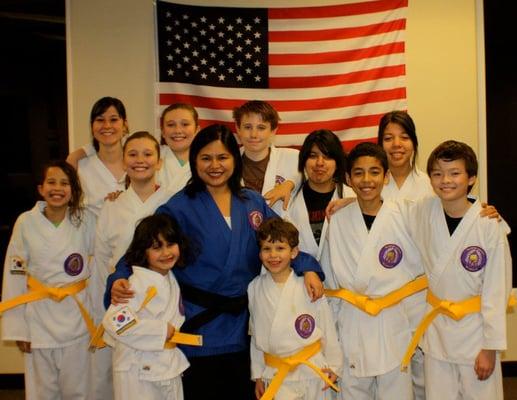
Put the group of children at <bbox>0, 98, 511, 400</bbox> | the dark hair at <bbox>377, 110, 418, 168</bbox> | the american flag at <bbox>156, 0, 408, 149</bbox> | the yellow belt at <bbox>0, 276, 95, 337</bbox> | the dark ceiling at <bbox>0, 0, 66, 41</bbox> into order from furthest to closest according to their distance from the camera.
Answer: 1. the dark ceiling at <bbox>0, 0, 66, 41</bbox>
2. the american flag at <bbox>156, 0, 408, 149</bbox>
3. the dark hair at <bbox>377, 110, 418, 168</bbox>
4. the yellow belt at <bbox>0, 276, 95, 337</bbox>
5. the group of children at <bbox>0, 98, 511, 400</bbox>

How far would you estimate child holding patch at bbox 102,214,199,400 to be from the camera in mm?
2379

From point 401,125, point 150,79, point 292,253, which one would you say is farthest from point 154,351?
point 150,79

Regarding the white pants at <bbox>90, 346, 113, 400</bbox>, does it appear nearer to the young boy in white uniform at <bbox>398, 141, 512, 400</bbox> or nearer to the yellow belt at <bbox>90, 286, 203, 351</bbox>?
the yellow belt at <bbox>90, 286, 203, 351</bbox>

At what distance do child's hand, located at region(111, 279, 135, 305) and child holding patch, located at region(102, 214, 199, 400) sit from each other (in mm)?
21

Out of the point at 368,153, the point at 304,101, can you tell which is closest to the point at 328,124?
the point at 304,101

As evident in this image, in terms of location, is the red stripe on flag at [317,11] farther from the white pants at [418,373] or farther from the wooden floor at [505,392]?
the wooden floor at [505,392]

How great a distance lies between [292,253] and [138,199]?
881mm

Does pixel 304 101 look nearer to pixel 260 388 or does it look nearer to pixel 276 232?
pixel 276 232

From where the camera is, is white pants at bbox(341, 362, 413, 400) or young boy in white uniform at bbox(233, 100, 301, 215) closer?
white pants at bbox(341, 362, 413, 400)

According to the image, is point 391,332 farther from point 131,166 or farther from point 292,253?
point 131,166

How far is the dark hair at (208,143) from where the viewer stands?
8.18ft

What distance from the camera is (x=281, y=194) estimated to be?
9.68 feet

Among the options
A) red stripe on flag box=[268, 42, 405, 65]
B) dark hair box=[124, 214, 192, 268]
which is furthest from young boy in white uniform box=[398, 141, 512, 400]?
red stripe on flag box=[268, 42, 405, 65]

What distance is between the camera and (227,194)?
260 cm
